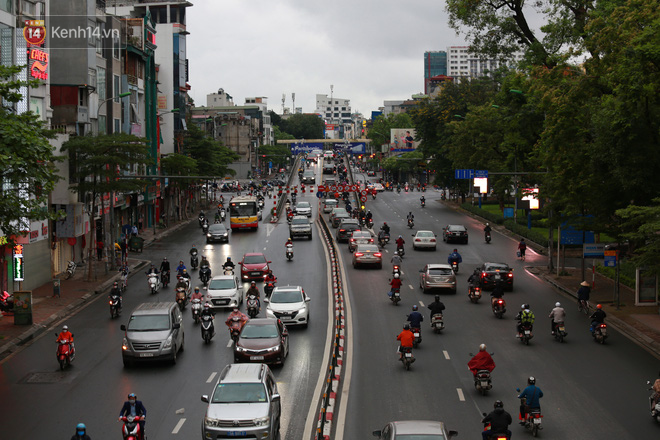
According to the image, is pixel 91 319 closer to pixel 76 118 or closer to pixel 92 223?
pixel 92 223

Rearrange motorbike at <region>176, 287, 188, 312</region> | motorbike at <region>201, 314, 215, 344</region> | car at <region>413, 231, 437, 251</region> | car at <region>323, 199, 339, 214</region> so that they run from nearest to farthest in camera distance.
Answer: motorbike at <region>201, 314, 215, 344</region>, motorbike at <region>176, 287, 188, 312</region>, car at <region>413, 231, 437, 251</region>, car at <region>323, 199, 339, 214</region>

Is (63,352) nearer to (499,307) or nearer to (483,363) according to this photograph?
(483,363)

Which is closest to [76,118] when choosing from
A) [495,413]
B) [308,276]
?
[308,276]

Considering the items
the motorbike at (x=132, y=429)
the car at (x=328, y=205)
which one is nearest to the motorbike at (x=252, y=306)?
the motorbike at (x=132, y=429)

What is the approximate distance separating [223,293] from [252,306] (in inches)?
116

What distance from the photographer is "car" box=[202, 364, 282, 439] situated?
15758 millimetres

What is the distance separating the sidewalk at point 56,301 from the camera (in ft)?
94.0

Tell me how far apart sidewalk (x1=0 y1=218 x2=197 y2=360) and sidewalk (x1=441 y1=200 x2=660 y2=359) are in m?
21.0

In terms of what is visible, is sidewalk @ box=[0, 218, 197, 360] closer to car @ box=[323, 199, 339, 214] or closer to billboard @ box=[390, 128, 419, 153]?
car @ box=[323, 199, 339, 214]

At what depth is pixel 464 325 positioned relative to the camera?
3061 cm

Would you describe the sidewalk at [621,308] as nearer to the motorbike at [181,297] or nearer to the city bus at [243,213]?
the motorbike at [181,297]

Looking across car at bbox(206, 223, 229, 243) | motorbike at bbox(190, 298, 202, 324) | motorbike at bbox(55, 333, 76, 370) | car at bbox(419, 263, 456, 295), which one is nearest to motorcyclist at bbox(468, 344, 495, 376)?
motorbike at bbox(55, 333, 76, 370)

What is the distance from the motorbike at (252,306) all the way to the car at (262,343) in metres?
6.96

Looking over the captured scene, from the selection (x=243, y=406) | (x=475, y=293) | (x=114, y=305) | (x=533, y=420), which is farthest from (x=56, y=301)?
(x=533, y=420)
